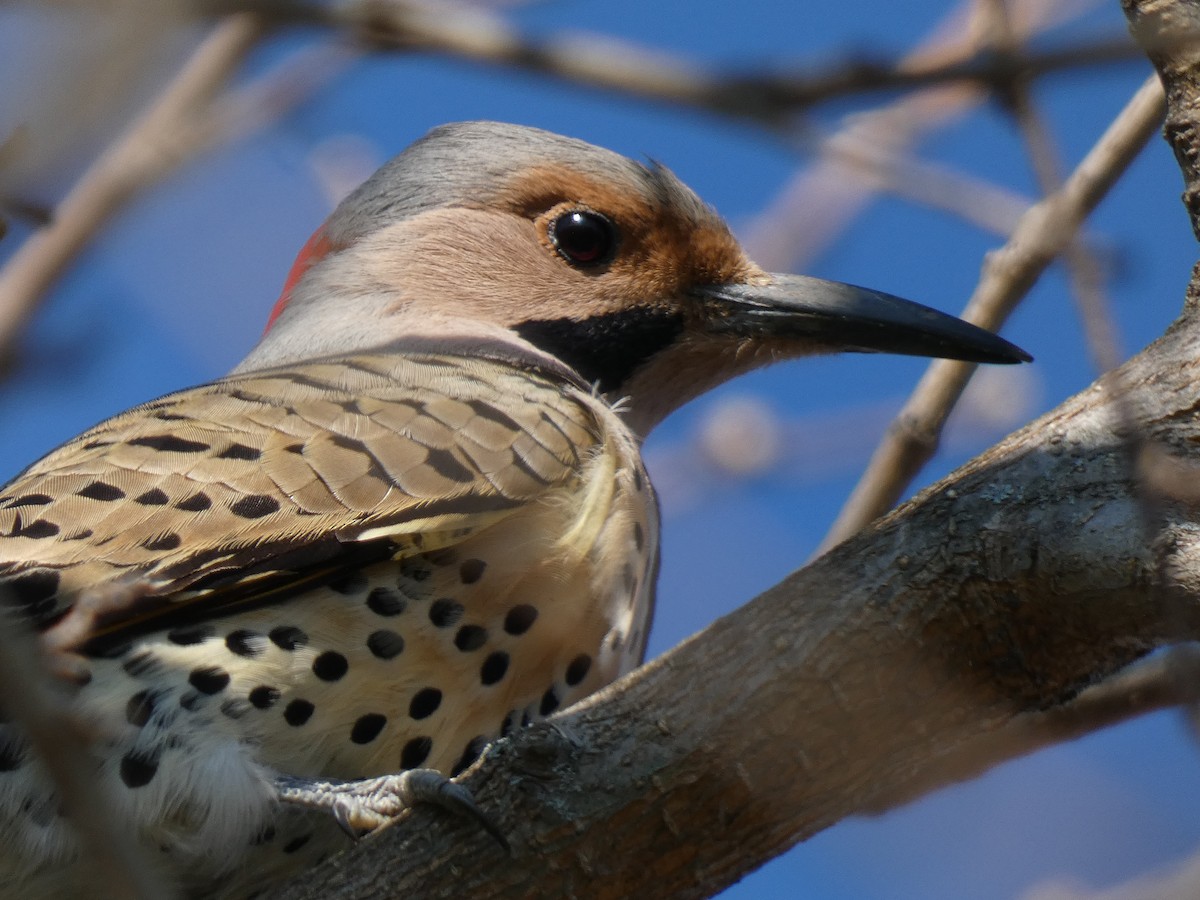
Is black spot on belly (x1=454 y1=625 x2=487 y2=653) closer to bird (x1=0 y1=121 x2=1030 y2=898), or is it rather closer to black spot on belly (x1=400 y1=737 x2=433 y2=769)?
bird (x1=0 y1=121 x2=1030 y2=898)

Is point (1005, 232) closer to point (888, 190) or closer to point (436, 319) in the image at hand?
point (888, 190)

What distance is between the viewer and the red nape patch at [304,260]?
559 cm

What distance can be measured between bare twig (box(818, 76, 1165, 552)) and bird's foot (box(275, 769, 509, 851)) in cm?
148

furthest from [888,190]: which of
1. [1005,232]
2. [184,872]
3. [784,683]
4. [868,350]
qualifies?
[184,872]

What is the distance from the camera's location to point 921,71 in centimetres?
203

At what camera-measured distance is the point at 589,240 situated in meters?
5.16

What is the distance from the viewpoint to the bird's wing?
354cm

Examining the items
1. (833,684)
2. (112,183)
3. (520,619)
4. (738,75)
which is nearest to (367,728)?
(520,619)

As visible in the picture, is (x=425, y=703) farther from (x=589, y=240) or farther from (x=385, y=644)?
(x=589, y=240)

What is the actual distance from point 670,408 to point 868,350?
Result: 669 millimetres

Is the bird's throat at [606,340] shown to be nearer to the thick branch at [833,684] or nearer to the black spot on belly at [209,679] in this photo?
the black spot on belly at [209,679]

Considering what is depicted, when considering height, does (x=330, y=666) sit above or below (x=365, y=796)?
above

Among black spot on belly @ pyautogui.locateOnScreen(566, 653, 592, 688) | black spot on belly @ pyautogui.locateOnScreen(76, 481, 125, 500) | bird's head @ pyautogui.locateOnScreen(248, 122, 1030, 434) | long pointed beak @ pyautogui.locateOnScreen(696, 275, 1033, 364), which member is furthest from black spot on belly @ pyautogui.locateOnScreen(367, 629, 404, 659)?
long pointed beak @ pyautogui.locateOnScreen(696, 275, 1033, 364)

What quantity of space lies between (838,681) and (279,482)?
1585 millimetres
